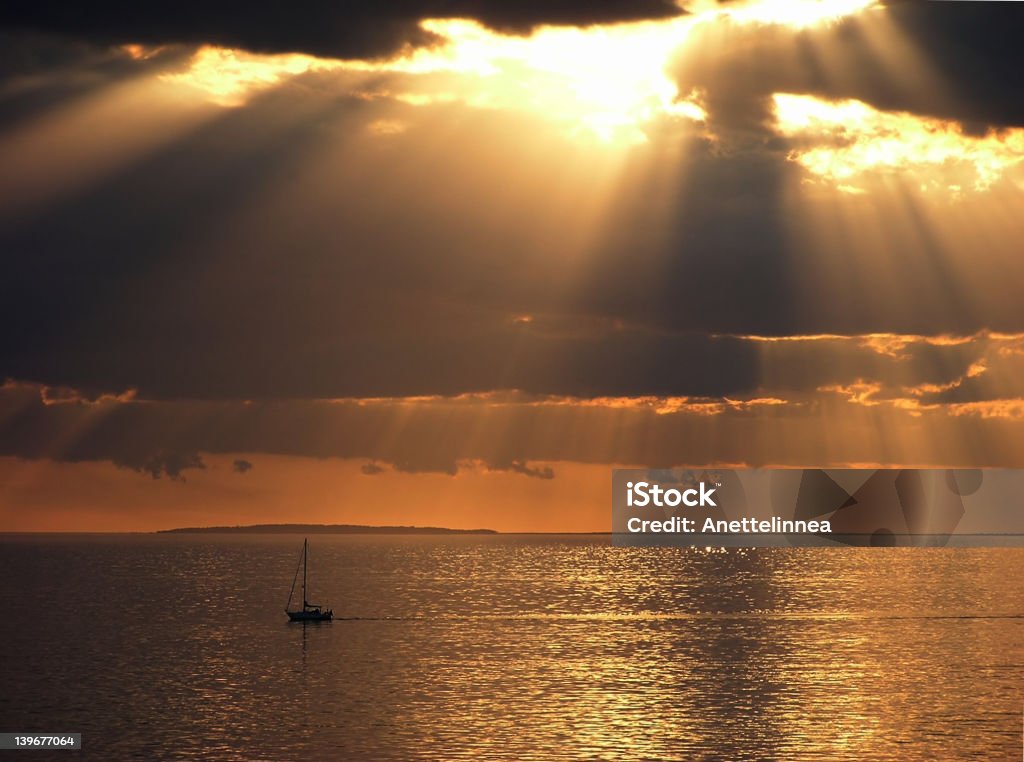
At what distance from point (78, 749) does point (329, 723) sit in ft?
68.3

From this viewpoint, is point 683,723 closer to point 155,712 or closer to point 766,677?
point 766,677

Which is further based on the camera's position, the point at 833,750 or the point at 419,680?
the point at 419,680

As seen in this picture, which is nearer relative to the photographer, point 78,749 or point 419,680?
point 78,749

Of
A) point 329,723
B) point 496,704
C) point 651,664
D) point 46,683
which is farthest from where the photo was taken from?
point 651,664

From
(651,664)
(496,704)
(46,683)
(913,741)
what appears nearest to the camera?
(913,741)

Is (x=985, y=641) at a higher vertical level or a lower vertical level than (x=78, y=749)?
higher

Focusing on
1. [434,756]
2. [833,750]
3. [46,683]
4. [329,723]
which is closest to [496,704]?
[329,723]

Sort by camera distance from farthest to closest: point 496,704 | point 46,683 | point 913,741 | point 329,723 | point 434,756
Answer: point 46,683, point 496,704, point 329,723, point 913,741, point 434,756

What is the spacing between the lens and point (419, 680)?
138 metres

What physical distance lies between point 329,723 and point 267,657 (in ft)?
178

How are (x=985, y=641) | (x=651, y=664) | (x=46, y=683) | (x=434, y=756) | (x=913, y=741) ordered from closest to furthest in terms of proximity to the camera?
(x=434, y=756), (x=913, y=741), (x=46, y=683), (x=651, y=664), (x=985, y=641)

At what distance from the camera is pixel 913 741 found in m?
104

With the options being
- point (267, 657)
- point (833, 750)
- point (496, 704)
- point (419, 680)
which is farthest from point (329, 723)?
point (267, 657)

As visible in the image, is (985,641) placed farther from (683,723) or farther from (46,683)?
(46,683)
